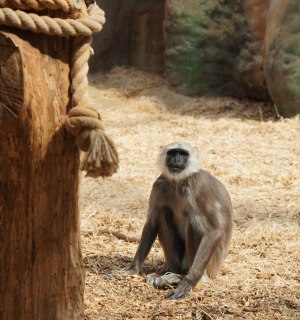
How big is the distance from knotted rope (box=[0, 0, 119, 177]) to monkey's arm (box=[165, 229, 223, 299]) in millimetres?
1883

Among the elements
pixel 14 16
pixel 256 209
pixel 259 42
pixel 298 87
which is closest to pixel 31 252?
pixel 14 16

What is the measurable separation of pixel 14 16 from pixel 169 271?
2.91 meters

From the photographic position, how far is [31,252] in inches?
135

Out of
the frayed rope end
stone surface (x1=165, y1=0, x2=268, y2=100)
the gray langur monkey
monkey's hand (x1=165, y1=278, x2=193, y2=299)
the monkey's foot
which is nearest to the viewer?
the frayed rope end

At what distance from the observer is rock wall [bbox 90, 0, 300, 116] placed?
10375mm

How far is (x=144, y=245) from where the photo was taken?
5.50 m

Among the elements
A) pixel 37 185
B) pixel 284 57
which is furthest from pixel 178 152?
pixel 284 57

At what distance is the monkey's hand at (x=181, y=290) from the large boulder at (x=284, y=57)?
5905mm

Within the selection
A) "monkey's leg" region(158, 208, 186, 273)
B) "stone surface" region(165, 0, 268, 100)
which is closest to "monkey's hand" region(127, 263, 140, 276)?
"monkey's leg" region(158, 208, 186, 273)

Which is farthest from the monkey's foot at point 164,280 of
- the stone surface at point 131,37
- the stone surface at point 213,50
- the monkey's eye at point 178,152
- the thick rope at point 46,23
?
the stone surface at point 131,37

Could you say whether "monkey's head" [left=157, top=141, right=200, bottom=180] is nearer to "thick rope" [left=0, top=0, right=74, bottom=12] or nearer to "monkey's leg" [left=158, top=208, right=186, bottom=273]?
"monkey's leg" [left=158, top=208, right=186, bottom=273]

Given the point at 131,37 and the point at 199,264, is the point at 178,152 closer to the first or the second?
the point at 199,264

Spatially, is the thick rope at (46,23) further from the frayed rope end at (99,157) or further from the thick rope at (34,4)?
the frayed rope end at (99,157)

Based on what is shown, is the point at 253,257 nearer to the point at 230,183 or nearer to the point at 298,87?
the point at 230,183
